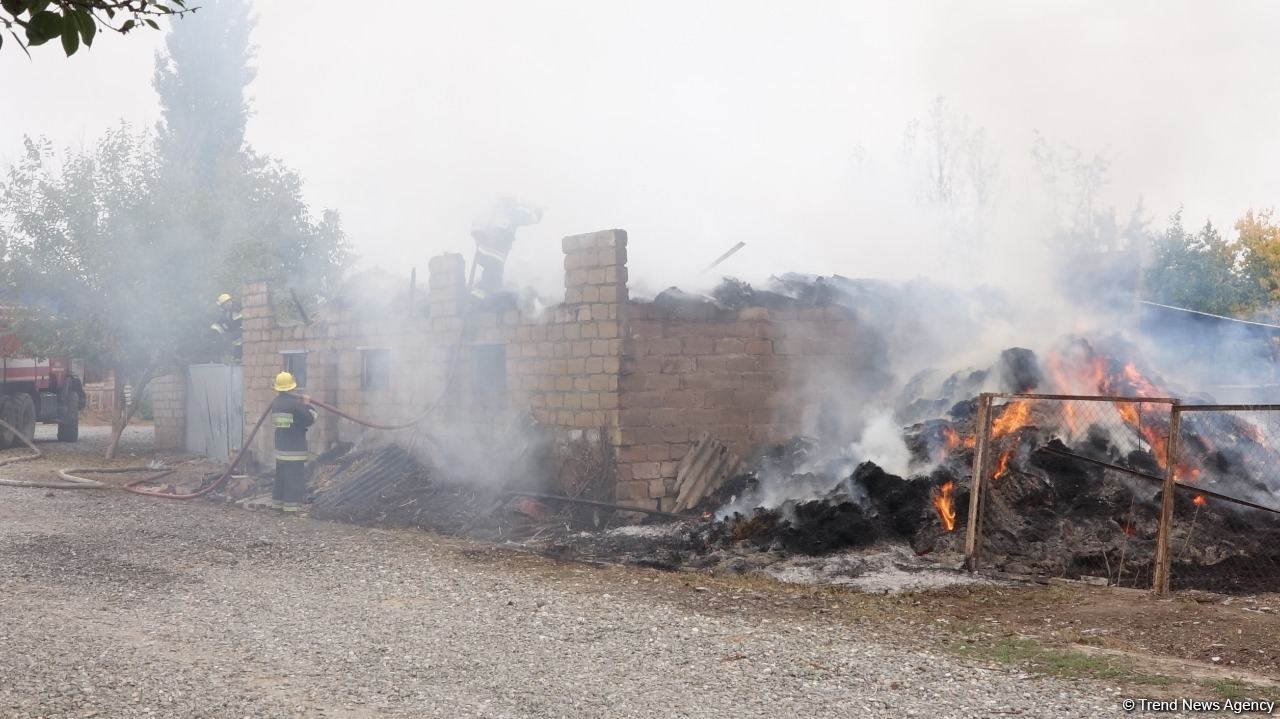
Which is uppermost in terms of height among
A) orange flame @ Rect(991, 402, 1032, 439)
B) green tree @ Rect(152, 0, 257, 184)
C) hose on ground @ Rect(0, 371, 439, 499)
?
green tree @ Rect(152, 0, 257, 184)

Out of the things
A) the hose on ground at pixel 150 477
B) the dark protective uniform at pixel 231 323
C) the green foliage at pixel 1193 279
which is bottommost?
the hose on ground at pixel 150 477

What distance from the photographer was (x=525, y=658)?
20.6ft

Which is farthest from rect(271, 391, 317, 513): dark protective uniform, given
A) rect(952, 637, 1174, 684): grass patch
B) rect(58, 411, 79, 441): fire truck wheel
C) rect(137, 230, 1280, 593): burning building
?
rect(58, 411, 79, 441): fire truck wheel

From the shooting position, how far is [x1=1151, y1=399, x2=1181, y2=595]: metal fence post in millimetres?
7695

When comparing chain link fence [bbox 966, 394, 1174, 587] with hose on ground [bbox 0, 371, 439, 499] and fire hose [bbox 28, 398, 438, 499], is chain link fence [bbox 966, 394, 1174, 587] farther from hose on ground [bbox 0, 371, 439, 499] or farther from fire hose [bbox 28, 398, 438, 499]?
fire hose [bbox 28, 398, 438, 499]

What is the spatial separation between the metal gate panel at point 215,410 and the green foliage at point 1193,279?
21594mm

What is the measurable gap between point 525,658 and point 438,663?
0.50m

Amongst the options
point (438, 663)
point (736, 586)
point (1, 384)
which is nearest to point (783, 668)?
point (438, 663)

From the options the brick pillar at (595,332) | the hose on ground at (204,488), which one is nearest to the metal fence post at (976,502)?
the brick pillar at (595,332)

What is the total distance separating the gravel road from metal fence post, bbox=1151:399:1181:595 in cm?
238

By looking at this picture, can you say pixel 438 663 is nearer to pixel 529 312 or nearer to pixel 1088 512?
pixel 1088 512

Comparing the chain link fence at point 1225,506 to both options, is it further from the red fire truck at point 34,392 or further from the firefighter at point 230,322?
the red fire truck at point 34,392

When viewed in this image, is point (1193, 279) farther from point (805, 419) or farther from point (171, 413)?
point (171, 413)

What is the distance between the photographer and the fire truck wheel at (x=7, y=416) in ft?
75.8
